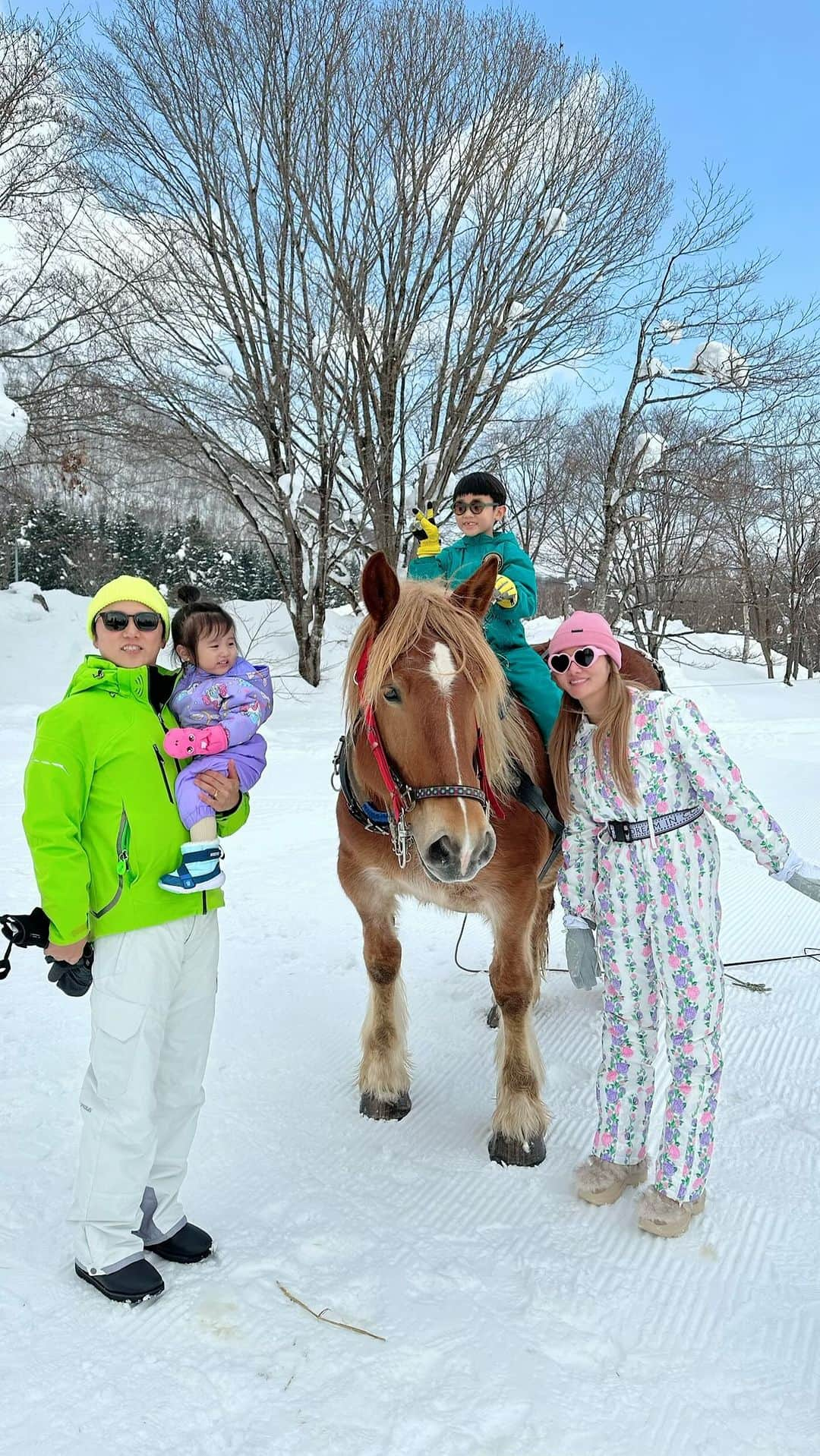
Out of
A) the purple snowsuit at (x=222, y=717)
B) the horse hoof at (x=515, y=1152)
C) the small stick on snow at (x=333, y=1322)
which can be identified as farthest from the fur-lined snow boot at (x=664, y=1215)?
the purple snowsuit at (x=222, y=717)

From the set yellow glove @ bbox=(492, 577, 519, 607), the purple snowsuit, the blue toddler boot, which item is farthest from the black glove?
yellow glove @ bbox=(492, 577, 519, 607)

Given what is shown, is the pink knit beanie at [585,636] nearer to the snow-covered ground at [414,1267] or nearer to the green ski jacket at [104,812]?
the green ski jacket at [104,812]

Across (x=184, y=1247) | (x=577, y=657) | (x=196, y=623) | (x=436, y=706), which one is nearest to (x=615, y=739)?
(x=577, y=657)

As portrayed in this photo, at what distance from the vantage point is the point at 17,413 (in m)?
9.77

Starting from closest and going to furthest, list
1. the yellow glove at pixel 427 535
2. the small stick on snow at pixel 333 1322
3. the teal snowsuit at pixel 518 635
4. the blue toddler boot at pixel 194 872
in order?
the small stick on snow at pixel 333 1322 < the blue toddler boot at pixel 194 872 < the yellow glove at pixel 427 535 < the teal snowsuit at pixel 518 635

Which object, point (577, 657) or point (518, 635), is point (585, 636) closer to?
point (577, 657)

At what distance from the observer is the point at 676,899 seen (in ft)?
7.43

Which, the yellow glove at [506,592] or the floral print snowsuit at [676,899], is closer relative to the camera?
the floral print snowsuit at [676,899]

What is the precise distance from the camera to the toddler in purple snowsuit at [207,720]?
6.69 ft

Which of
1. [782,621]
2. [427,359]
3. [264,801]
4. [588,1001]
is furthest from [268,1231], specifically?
Answer: [782,621]

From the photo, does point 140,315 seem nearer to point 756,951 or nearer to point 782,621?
point 756,951

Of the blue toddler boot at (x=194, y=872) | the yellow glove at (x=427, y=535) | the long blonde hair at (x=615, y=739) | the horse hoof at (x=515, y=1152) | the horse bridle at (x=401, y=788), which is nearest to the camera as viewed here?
the blue toddler boot at (x=194, y=872)

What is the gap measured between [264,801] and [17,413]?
6.12 m

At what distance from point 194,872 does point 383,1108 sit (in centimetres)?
143
